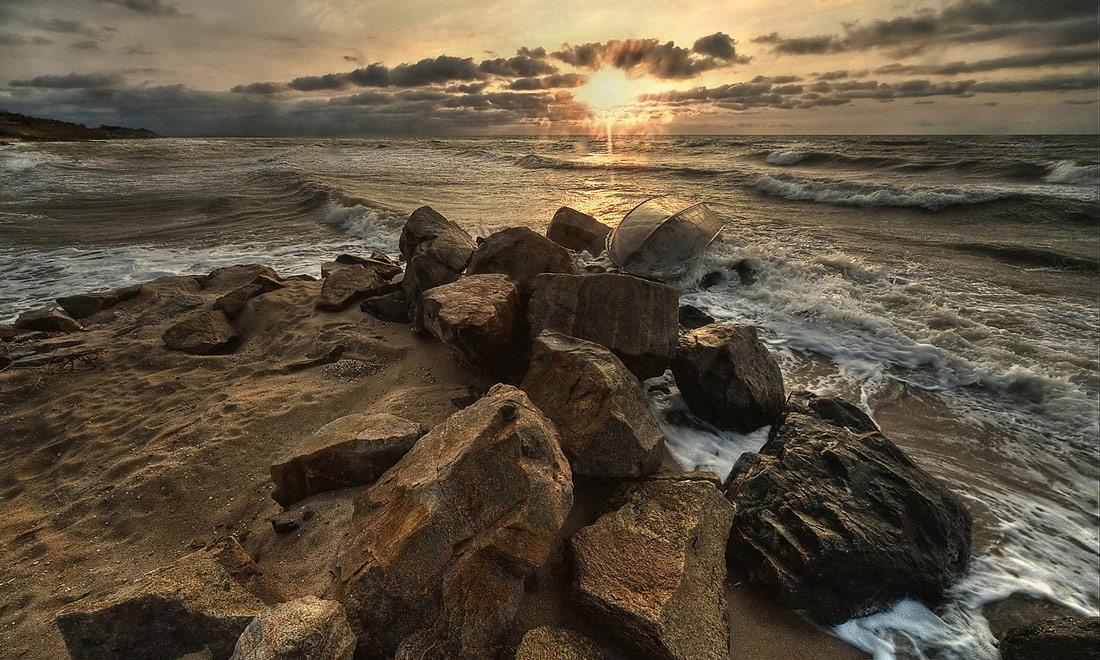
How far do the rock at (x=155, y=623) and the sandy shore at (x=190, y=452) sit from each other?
377 mm

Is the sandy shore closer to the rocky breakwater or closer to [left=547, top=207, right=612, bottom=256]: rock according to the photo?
the rocky breakwater

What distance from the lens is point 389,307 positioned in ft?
17.5

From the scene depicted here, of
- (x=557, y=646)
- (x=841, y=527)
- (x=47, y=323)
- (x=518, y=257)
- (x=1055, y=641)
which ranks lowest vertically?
(x=1055, y=641)

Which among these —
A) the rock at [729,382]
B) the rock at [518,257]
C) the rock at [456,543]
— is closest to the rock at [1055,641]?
the rock at [729,382]

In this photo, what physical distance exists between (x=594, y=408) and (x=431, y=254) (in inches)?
126

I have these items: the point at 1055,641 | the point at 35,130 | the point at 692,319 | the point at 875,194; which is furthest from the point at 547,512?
the point at 35,130

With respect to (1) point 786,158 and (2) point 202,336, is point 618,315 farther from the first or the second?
(1) point 786,158

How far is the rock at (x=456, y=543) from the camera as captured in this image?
1822 millimetres

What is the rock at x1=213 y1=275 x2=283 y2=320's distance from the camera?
565cm

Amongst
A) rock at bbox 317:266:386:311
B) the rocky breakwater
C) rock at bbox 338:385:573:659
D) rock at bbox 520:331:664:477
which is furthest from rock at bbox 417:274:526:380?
rock at bbox 317:266:386:311

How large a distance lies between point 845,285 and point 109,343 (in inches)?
356

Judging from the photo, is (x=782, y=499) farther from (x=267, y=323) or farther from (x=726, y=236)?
(x=726, y=236)

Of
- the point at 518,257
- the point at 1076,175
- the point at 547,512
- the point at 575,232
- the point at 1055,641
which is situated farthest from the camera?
the point at 1076,175

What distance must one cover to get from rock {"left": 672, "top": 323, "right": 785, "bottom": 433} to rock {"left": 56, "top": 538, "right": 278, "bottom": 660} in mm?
3136
